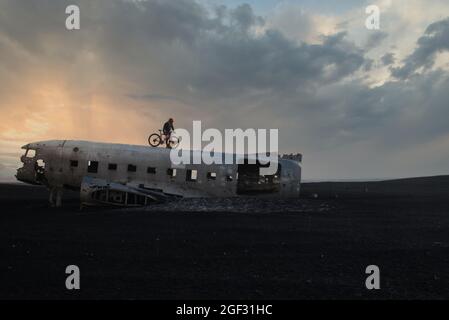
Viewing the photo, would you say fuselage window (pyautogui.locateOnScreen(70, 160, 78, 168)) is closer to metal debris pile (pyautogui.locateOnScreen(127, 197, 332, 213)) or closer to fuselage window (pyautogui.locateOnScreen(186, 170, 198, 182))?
metal debris pile (pyautogui.locateOnScreen(127, 197, 332, 213))

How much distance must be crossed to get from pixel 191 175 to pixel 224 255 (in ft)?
53.4

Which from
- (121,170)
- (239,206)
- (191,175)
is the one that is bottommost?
(239,206)

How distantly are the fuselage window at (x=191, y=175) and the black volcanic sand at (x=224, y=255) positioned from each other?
6.32 m

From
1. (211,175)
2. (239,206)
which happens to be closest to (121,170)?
(211,175)

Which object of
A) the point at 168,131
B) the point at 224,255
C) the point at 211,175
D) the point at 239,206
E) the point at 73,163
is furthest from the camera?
the point at 168,131

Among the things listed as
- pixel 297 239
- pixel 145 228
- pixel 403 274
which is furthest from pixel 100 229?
pixel 403 274

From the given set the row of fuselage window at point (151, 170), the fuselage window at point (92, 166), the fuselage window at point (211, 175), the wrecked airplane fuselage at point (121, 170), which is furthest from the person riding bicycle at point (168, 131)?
the fuselage window at point (92, 166)

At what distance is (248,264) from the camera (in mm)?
10570

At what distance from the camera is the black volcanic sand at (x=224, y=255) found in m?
8.35

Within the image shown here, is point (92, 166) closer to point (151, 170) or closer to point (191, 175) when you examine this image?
point (151, 170)

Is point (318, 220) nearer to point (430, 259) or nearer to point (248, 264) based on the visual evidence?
point (430, 259)

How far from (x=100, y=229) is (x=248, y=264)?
8302 millimetres

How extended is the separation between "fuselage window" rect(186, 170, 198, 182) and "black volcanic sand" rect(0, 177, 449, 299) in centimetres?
632

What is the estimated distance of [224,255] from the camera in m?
11.6
